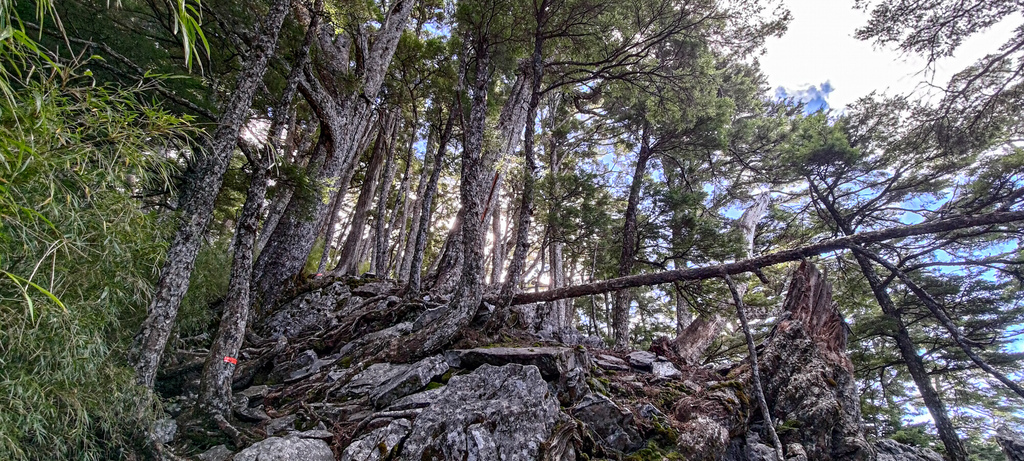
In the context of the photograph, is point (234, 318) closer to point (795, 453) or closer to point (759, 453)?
point (759, 453)

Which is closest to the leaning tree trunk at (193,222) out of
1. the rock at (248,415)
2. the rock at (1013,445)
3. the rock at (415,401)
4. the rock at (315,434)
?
the rock at (248,415)

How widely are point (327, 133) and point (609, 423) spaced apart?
21.7 feet

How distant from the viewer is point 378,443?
340 cm

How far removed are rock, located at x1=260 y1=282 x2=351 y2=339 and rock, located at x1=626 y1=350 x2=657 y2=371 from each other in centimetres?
523

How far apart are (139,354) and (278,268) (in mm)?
4035

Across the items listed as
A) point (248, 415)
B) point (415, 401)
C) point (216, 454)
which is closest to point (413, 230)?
point (248, 415)

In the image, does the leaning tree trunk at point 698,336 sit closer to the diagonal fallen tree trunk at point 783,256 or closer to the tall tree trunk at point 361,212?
the diagonal fallen tree trunk at point 783,256

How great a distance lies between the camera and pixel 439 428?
346cm

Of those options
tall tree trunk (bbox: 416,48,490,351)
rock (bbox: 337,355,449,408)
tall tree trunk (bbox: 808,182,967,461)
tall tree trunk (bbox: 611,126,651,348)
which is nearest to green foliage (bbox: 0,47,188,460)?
rock (bbox: 337,355,449,408)

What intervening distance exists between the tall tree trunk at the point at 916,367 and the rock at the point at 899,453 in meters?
2.36

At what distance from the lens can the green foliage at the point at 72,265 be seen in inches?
83.9

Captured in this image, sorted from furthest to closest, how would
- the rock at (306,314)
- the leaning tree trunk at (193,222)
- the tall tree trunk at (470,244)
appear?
the rock at (306,314), the tall tree trunk at (470,244), the leaning tree trunk at (193,222)

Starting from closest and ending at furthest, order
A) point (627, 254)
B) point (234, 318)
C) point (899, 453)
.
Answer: point (234, 318) < point (899, 453) < point (627, 254)

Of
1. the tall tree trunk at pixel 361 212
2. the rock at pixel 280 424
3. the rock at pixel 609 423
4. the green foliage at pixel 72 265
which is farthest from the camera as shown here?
the tall tree trunk at pixel 361 212
